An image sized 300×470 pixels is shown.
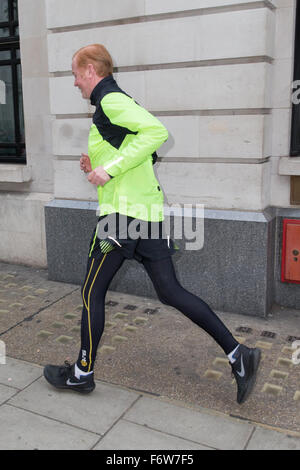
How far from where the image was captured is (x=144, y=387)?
3.50m

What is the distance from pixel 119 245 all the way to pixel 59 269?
2.74 meters

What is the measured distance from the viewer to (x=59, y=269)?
5.71 meters

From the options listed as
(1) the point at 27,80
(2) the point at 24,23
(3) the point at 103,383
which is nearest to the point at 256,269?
(3) the point at 103,383

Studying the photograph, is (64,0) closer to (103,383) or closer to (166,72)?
(166,72)

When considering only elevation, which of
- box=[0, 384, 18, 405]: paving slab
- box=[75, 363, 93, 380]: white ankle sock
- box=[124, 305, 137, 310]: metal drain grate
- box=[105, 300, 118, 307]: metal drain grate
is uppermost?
box=[75, 363, 93, 380]: white ankle sock

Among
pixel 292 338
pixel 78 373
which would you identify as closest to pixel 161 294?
pixel 78 373

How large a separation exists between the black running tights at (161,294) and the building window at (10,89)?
358cm

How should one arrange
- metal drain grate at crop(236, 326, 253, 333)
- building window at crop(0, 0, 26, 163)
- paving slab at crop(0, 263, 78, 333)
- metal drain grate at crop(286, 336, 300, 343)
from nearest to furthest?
metal drain grate at crop(286, 336, 300, 343), metal drain grate at crop(236, 326, 253, 333), paving slab at crop(0, 263, 78, 333), building window at crop(0, 0, 26, 163)

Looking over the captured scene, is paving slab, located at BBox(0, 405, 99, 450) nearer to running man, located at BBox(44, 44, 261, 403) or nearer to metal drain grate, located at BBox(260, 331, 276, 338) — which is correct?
running man, located at BBox(44, 44, 261, 403)

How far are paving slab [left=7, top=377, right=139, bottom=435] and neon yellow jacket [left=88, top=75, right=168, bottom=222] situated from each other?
122 cm

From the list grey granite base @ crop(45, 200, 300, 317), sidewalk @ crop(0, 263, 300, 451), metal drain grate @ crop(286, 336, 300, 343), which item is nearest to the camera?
sidewalk @ crop(0, 263, 300, 451)

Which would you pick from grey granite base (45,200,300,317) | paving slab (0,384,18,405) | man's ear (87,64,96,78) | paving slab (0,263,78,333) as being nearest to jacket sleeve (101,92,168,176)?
man's ear (87,64,96,78)

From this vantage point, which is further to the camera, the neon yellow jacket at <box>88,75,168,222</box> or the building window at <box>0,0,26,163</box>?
the building window at <box>0,0,26,163</box>

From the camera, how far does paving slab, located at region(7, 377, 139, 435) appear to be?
121 inches
